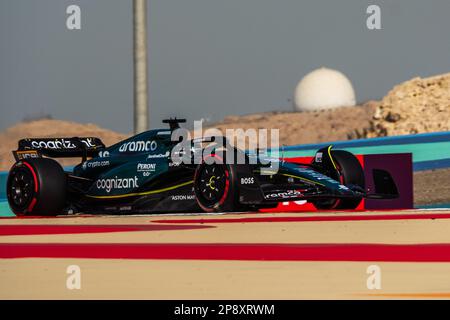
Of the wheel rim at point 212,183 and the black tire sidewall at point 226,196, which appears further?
the wheel rim at point 212,183

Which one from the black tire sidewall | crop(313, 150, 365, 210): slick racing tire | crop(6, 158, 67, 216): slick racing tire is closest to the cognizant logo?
crop(6, 158, 67, 216): slick racing tire

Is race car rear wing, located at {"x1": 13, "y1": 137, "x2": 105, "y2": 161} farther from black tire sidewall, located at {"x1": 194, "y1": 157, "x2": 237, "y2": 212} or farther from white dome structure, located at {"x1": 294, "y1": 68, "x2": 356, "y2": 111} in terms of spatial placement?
white dome structure, located at {"x1": 294, "y1": 68, "x2": 356, "y2": 111}

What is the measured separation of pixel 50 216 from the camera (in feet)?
44.5

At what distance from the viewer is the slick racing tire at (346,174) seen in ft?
44.3

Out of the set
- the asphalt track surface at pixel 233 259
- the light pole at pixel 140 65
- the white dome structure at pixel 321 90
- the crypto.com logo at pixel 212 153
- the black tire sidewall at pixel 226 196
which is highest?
the white dome structure at pixel 321 90

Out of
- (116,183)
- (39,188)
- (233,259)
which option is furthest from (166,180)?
(233,259)

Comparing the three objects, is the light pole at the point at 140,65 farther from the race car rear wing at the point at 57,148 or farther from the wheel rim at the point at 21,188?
the wheel rim at the point at 21,188

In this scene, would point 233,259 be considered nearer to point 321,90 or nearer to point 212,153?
point 212,153

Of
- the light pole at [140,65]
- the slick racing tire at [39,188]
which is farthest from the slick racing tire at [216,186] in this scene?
the light pole at [140,65]

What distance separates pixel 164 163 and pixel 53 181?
60.8 inches

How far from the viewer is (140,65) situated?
16297 millimetres

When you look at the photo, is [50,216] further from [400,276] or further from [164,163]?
[400,276]

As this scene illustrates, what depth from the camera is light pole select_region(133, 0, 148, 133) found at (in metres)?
16.0
